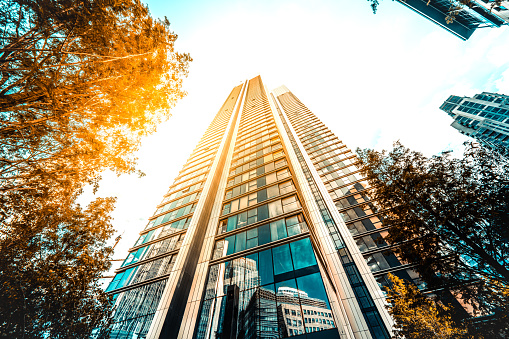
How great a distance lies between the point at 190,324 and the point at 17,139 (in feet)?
41.8

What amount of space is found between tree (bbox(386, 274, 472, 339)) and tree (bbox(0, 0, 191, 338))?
14353 millimetres


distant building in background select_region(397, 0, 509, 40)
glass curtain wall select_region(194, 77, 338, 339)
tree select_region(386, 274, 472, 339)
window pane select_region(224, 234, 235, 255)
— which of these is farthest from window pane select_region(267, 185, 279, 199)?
distant building in background select_region(397, 0, 509, 40)

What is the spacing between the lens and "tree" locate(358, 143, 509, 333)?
775 centimetres

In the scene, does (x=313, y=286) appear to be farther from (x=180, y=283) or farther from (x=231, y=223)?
(x=231, y=223)

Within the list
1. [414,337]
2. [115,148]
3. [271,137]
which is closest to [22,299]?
[115,148]

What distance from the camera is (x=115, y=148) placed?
10.5m

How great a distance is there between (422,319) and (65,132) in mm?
17675

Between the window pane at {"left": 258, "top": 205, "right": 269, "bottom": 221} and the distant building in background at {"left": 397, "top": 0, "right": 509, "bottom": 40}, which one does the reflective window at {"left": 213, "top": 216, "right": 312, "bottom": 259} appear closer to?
the window pane at {"left": 258, "top": 205, "right": 269, "bottom": 221}

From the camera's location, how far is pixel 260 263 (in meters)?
13.3

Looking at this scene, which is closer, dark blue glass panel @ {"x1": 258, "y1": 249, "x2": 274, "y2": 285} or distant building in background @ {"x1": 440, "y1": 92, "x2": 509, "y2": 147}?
dark blue glass panel @ {"x1": 258, "y1": 249, "x2": 274, "y2": 285}

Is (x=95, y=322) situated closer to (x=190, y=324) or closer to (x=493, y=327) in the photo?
(x=190, y=324)

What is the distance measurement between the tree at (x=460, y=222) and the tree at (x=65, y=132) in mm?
14573

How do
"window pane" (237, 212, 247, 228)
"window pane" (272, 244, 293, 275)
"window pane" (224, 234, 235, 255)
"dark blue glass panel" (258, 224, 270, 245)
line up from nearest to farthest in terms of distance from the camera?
"window pane" (272, 244, 293, 275) → "dark blue glass panel" (258, 224, 270, 245) → "window pane" (224, 234, 235, 255) → "window pane" (237, 212, 247, 228)

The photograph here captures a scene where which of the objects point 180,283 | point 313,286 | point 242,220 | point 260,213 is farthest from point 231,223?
point 313,286
